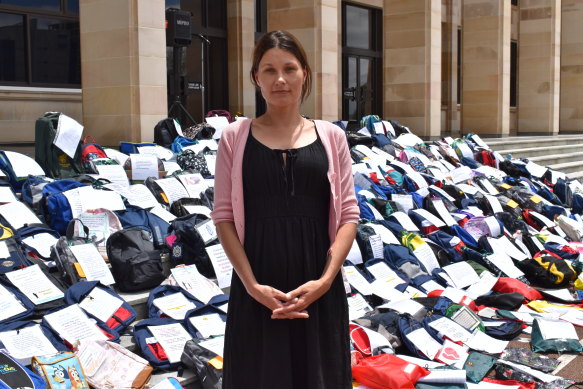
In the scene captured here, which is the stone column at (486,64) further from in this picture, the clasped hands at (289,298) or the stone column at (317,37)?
the clasped hands at (289,298)

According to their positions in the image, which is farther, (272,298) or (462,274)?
(462,274)

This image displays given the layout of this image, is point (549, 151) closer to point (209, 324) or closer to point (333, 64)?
point (333, 64)

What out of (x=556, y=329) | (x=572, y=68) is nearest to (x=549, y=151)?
(x=572, y=68)

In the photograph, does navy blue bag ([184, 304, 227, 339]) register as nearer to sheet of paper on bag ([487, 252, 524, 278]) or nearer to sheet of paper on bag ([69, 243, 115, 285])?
sheet of paper on bag ([69, 243, 115, 285])

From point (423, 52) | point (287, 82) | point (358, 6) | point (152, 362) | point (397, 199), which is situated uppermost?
point (358, 6)

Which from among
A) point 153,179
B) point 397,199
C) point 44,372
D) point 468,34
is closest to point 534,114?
point 468,34

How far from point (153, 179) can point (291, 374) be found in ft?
17.6

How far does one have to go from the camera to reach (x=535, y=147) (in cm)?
1791

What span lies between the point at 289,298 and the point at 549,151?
1707 centimetres

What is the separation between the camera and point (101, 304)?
493cm

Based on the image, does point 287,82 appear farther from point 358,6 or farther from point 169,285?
point 358,6

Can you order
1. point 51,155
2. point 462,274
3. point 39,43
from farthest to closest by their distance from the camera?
point 39,43, point 51,155, point 462,274

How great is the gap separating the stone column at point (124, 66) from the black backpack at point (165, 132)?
0.25 m

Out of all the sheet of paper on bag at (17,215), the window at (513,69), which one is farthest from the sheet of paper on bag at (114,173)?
the window at (513,69)
